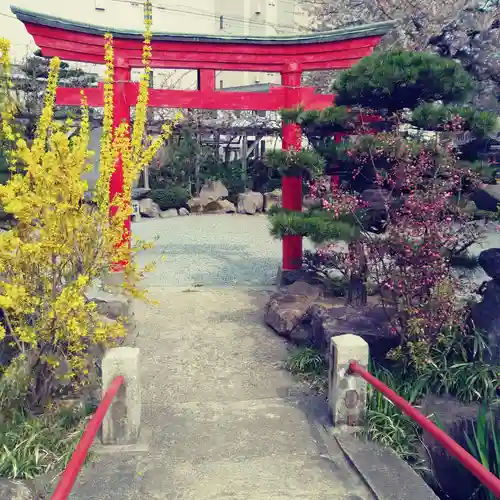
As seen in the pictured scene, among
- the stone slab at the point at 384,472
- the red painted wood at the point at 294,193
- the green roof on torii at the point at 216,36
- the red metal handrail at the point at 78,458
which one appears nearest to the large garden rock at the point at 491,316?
the stone slab at the point at 384,472

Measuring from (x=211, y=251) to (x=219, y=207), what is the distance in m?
5.43

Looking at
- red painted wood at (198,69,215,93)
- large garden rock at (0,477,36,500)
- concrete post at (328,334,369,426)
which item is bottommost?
large garden rock at (0,477,36,500)

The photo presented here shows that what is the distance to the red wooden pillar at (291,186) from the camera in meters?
7.16

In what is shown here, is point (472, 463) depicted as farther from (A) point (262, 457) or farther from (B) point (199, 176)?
(B) point (199, 176)

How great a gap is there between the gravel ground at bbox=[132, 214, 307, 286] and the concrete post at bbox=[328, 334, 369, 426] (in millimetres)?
2875

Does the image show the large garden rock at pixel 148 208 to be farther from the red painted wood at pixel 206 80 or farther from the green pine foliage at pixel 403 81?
the green pine foliage at pixel 403 81

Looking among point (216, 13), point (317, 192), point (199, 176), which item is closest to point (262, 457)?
point (317, 192)

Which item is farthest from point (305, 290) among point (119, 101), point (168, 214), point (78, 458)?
point (168, 214)

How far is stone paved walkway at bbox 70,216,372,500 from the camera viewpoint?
3.06 metres

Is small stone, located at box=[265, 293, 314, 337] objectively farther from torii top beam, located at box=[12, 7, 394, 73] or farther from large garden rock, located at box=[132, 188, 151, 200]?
large garden rock, located at box=[132, 188, 151, 200]

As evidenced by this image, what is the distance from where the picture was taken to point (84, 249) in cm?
355

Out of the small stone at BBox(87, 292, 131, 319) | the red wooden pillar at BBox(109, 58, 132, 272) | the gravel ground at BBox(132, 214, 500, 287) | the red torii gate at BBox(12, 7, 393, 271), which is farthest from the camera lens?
the gravel ground at BBox(132, 214, 500, 287)

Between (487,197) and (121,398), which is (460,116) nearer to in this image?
(487,197)

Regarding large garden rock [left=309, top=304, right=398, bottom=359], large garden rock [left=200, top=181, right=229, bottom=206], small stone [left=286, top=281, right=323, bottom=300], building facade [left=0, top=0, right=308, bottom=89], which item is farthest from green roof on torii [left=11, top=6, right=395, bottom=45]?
large garden rock [left=200, top=181, right=229, bottom=206]
